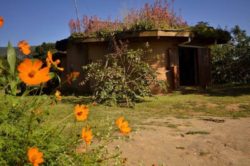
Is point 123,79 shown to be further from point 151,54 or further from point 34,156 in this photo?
point 34,156

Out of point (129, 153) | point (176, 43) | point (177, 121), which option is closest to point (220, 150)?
point (129, 153)

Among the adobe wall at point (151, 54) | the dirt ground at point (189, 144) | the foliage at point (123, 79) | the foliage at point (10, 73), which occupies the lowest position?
the dirt ground at point (189, 144)

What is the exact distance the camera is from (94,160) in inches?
76.6

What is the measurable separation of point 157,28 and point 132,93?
2.98 meters

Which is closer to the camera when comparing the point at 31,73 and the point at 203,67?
the point at 31,73

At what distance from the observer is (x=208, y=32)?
13.1 metres

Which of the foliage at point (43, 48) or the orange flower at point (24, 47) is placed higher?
the foliage at point (43, 48)

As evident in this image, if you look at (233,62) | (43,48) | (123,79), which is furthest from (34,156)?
(43,48)

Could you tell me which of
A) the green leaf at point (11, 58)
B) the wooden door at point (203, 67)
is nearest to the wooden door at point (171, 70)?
the wooden door at point (203, 67)

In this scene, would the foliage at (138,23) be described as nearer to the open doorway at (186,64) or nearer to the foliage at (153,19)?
the foliage at (153,19)

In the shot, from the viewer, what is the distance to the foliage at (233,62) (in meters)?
17.8

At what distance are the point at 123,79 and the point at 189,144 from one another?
17.6 feet

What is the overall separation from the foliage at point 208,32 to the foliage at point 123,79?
3203 millimetres

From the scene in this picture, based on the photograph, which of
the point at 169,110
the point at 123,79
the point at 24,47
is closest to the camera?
the point at 24,47
